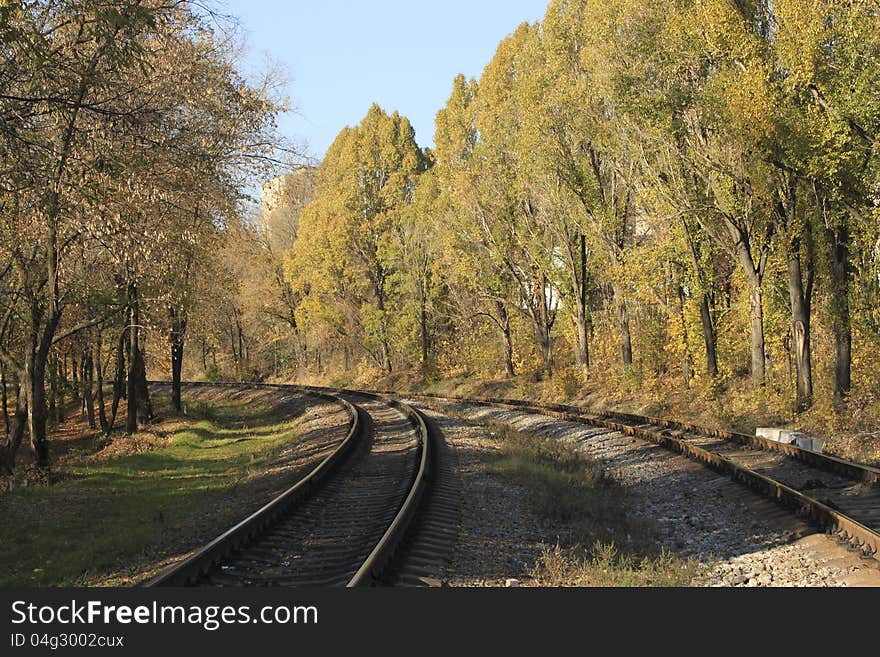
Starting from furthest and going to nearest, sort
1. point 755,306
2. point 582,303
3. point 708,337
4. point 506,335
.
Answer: point 506,335, point 582,303, point 708,337, point 755,306

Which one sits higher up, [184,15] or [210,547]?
[184,15]

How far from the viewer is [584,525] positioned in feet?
32.1

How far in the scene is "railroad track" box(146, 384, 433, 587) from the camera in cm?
738

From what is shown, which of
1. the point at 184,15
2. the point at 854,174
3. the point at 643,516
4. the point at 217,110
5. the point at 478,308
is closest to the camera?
the point at 643,516

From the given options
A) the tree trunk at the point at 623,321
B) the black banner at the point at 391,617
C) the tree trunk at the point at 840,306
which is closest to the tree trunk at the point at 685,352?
the tree trunk at the point at 623,321

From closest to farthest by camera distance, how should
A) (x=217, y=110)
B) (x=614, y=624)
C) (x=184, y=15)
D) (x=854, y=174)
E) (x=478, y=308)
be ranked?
(x=614, y=624), (x=184, y=15), (x=217, y=110), (x=854, y=174), (x=478, y=308)

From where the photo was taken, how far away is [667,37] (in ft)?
73.0

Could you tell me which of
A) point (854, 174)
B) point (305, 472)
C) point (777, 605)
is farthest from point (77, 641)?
point (854, 174)

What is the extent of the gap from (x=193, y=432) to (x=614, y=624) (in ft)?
72.9

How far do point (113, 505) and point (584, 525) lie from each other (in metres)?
9.72

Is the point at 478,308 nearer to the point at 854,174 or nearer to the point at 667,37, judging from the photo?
the point at 667,37

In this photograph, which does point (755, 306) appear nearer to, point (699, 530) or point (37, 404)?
point (699, 530)

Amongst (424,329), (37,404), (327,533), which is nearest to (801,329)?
(327,533)

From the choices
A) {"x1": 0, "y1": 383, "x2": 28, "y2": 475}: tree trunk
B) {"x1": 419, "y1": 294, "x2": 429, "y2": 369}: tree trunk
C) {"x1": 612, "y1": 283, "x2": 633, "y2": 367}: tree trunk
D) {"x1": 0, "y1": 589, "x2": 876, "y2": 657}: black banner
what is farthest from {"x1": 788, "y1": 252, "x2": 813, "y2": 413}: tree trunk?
{"x1": 419, "y1": 294, "x2": 429, "y2": 369}: tree trunk
